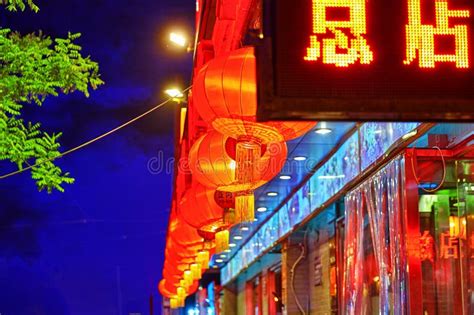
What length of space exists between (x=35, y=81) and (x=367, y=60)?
6.44m

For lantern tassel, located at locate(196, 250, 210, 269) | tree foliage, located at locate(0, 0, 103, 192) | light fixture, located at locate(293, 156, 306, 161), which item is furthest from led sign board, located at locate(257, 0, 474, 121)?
lantern tassel, located at locate(196, 250, 210, 269)

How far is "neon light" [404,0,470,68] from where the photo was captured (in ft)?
13.4

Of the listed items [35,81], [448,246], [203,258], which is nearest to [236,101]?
[448,246]

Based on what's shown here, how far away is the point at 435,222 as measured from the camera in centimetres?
876

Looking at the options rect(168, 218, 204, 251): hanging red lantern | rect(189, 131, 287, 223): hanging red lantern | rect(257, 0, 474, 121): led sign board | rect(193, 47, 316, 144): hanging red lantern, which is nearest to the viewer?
rect(257, 0, 474, 121): led sign board

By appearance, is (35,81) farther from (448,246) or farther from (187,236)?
(187,236)

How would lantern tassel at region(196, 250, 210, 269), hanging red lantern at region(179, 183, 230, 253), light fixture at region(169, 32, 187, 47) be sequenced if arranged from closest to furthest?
hanging red lantern at region(179, 183, 230, 253)
light fixture at region(169, 32, 187, 47)
lantern tassel at region(196, 250, 210, 269)

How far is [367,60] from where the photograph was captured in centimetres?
401

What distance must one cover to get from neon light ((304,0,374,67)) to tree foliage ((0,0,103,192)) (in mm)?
6059

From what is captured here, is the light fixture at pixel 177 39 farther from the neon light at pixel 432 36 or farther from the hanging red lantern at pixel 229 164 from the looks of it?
the neon light at pixel 432 36

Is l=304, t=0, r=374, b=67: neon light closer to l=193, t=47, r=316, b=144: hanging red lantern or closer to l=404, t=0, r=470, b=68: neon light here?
l=404, t=0, r=470, b=68: neon light

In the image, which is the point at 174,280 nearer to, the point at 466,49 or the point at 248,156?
the point at 248,156

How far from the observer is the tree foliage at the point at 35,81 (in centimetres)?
959

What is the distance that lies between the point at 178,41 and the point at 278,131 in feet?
26.3
